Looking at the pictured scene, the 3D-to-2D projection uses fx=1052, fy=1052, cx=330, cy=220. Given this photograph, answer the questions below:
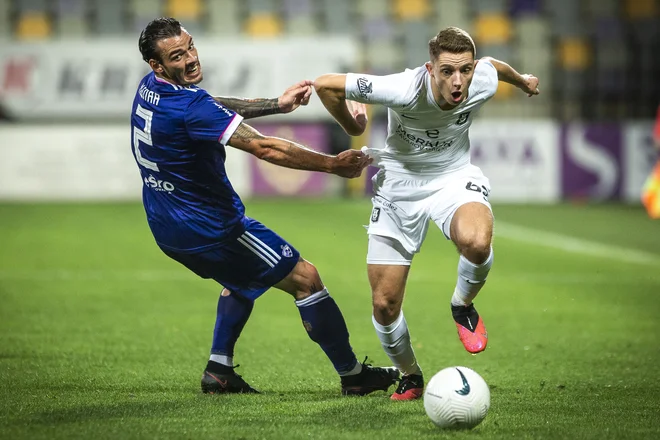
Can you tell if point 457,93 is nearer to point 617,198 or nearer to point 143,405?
point 143,405

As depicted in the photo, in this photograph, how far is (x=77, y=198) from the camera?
23500 millimetres

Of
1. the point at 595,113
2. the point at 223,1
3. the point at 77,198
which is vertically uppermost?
the point at 223,1

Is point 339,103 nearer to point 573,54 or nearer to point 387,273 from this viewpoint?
point 387,273

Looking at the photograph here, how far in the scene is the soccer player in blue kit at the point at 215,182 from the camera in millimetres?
5227

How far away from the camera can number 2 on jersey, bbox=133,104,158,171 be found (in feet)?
17.8

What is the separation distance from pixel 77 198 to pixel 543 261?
13418mm

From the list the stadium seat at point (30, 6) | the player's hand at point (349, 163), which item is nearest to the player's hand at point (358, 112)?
the player's hand at point (349, 163)

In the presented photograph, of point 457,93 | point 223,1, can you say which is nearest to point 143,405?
point 457,93

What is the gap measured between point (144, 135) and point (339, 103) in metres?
1.03

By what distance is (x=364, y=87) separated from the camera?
5.47 meters

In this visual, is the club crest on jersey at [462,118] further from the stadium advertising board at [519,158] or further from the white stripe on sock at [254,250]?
the stadium advertising board at [519,158]

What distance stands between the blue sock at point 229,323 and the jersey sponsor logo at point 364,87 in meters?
1.40

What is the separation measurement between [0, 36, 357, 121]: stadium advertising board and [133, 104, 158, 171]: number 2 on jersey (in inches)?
756

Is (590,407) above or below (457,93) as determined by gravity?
below
